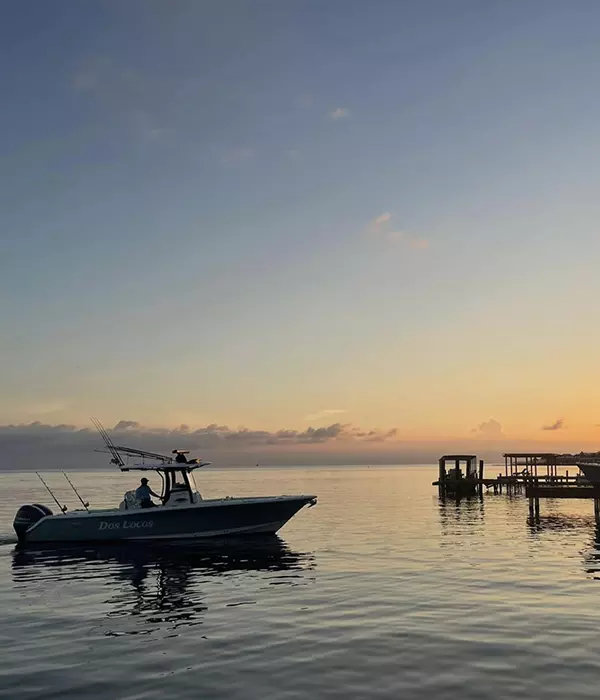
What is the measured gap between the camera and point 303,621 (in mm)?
16031

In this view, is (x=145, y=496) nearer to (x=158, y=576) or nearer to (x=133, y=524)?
(x=133, y=524)

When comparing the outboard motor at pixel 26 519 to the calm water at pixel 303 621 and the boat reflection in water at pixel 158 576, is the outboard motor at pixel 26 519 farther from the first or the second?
the calm water at pixel 303 621

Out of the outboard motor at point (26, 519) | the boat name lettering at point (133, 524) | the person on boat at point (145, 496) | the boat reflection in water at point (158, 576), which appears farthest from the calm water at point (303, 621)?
the person on boat at point (145, 496)

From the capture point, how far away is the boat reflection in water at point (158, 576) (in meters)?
17.4

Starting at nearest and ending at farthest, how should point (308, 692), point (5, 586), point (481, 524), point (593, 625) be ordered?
point (308, 692) < point (593, 625) < point (5, 586) < point (481, 524)

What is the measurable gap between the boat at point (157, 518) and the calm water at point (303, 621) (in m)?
1.31

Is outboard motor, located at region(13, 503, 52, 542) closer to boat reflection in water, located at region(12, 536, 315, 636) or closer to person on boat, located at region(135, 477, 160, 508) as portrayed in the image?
boat reflection in water, located at region(12, 536, 315, 636)

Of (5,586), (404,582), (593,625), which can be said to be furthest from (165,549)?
(593,625)

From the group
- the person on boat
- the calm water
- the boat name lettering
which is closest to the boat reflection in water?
the calm water

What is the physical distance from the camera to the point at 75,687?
1153 centimetres

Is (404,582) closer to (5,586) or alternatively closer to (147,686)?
(147,686)

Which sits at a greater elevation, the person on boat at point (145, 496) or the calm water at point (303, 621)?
the person on boat at point (145, 496)

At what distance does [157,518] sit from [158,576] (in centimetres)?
770

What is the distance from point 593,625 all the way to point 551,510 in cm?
4094
